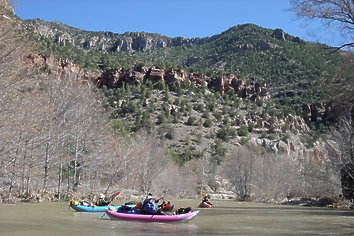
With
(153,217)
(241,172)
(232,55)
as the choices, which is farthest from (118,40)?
(153,217)

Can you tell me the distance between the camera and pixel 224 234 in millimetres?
13766

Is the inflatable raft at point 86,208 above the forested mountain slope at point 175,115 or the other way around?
the other way around

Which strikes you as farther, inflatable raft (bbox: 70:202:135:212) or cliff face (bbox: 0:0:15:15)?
inflatable raft (bbox: 70:202:135:212)

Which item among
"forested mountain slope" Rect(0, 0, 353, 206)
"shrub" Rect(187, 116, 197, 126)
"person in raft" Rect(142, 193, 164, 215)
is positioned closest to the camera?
"person in raft" Rect(142, 193, 164, 215)

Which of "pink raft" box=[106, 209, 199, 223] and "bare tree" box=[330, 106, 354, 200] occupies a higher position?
"bare tree" box=[330, 106, 354, 200]

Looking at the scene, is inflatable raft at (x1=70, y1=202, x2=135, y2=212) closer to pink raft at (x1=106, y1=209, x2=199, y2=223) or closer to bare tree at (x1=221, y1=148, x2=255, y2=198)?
pink raft at (x1=106, y1=209, x2=199, y2=223)

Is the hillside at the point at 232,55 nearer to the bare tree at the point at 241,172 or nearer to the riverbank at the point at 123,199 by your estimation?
the bare tree at the point at 241,172

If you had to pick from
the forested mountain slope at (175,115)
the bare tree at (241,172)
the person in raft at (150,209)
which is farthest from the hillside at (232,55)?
the person in raft at (150,209)

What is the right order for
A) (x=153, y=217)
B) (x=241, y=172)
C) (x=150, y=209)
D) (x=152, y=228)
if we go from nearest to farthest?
(x=152, y=228)
(x=153, y=217)
(x=150, y=209)
(x=241, y=172)

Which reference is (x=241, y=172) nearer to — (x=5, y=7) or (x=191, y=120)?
(x=191, y=120)

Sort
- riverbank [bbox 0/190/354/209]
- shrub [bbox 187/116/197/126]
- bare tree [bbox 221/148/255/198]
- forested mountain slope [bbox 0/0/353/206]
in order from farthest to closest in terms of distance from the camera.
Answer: shrub [bbox 187/116/197/126] < bare tree [bbox 221/148/255/198] < riverbank [bbox 0/190/354/209] < forested mountain slope [bbox 0/0/353/206]

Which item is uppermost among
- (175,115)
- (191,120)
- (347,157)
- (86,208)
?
(175,115)

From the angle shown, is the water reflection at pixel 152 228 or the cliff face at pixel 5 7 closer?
the water reflection at pixel 152 228

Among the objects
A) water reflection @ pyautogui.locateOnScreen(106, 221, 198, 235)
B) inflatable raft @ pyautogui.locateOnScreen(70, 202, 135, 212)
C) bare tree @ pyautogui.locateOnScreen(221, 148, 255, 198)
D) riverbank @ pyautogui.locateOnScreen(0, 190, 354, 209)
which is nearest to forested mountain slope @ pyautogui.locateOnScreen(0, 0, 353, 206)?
bare tree @ pyautogui.locateOnScreen(221, 148, 255, 198)
